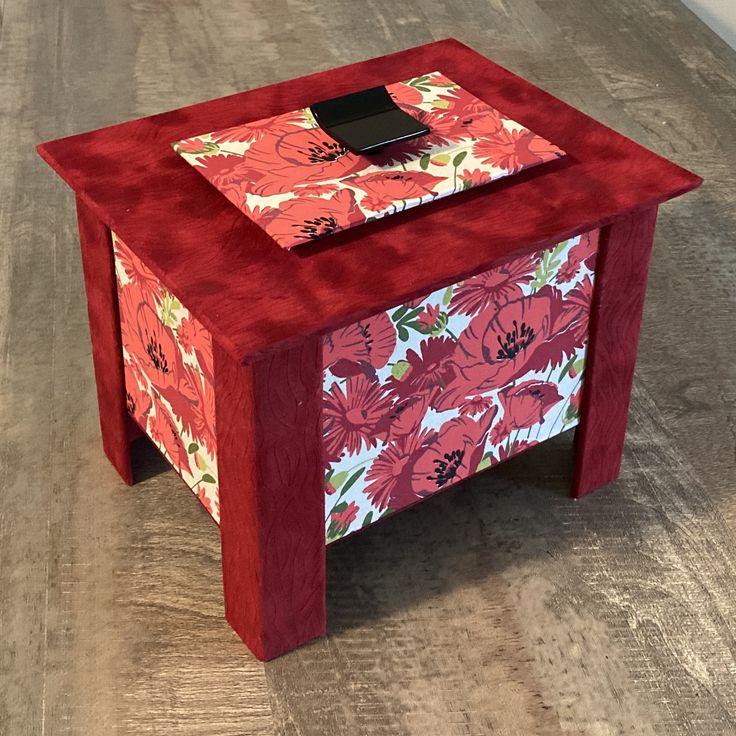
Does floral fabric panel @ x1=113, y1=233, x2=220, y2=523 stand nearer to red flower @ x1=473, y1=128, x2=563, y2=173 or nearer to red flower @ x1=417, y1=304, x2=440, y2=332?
red flower @ x1=417, y1=304, x2=440, y2=332

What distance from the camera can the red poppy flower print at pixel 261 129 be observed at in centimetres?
141

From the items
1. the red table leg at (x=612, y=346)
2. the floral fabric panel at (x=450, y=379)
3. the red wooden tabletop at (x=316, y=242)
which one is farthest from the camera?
the red table leg at (x=612, y=346)

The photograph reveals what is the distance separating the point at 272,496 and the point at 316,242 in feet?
0.85

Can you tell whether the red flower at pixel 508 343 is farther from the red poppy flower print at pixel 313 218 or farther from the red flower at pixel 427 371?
the red poppy flower print at pixel 313 218

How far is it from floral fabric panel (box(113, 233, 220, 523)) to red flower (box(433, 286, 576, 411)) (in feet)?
0.85

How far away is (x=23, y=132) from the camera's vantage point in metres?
2.34

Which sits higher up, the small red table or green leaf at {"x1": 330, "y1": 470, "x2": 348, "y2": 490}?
the small red table

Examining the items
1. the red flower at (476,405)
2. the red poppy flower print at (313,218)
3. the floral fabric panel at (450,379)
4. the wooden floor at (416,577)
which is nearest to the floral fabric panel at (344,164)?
the red poppy flower print at (313,218)

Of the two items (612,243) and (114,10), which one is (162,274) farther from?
(114,10)

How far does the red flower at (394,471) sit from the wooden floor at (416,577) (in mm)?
134

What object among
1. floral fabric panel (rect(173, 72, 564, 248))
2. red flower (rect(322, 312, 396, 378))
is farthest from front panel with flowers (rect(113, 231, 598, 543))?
floral fabric panel (rect(173, 72, 564, 248))

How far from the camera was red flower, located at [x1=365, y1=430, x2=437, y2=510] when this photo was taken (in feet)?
4.50

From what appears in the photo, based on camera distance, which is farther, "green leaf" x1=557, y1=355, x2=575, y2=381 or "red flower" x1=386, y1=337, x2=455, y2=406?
"green leaf" x1=557, y1=355, x2=575, y2=381

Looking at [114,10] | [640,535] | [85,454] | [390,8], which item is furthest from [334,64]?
[640,535]
